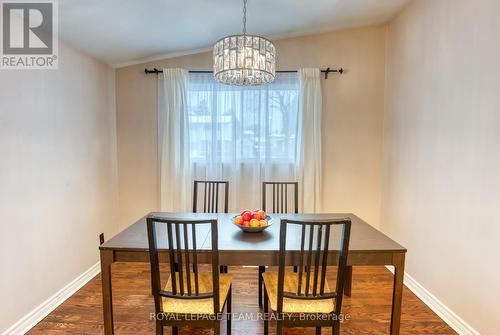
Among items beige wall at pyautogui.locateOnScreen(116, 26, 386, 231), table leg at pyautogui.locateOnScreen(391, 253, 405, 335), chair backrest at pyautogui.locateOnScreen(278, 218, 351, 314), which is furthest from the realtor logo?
table leg at pyautogui.locateOnScreen(391, 253, 405, 335)

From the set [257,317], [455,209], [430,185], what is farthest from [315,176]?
[257,317]

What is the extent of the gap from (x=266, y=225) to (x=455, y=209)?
1472mm

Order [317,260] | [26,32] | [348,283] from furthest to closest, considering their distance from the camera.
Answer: [348,283], [26,32], [317,260]

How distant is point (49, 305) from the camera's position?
232cm

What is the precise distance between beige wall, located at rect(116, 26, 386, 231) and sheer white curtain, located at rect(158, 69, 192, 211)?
19cm

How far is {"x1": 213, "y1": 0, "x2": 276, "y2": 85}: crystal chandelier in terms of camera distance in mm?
1898

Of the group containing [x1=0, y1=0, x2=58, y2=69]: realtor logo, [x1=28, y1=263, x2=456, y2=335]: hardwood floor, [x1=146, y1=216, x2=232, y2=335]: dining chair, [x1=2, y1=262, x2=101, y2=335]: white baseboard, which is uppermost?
[x1=0, y1=0, x2=58, y2=69]: realtor logo

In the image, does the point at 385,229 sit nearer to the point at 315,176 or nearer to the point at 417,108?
the point at 315,176

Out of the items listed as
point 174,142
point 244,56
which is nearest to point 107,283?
point 244,56

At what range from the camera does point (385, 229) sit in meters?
3.30

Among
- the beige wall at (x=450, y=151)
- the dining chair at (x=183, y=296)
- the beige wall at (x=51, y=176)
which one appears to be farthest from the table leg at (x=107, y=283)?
the beige wall at (x=450, y=151)

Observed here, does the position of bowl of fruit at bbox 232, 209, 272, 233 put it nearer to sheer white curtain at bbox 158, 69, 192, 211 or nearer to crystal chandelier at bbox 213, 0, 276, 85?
crystal chandelier at bbox 213, 0, 276, 85

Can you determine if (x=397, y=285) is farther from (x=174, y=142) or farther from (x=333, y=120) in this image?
(x=174, y=142)

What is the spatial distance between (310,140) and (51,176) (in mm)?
2579
